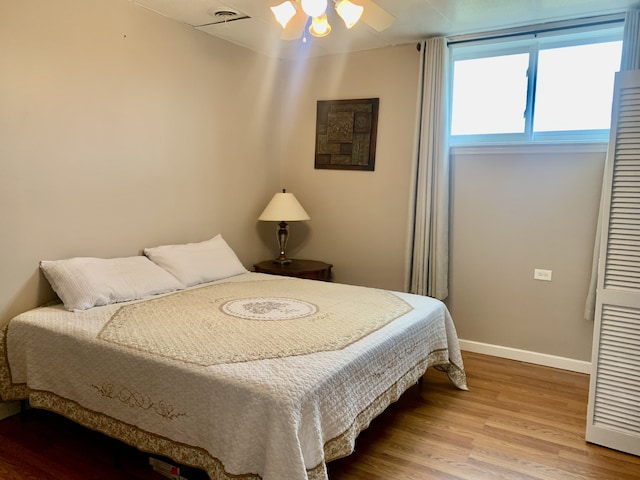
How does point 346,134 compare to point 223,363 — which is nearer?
point 223,363

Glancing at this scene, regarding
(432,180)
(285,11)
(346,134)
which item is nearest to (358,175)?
(346,134)

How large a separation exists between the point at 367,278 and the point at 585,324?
1739 millimetres

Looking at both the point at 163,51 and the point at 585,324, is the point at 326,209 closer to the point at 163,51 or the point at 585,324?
the point at 163,51

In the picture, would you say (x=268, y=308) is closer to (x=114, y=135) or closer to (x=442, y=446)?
(x=442, y=446)

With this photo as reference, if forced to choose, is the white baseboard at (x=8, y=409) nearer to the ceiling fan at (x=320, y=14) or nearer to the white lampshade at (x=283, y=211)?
the white lampshade at (x=283, y=211)

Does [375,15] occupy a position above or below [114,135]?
above

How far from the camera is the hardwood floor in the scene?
7.19ft

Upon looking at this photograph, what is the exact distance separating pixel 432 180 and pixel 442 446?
79.6 inches

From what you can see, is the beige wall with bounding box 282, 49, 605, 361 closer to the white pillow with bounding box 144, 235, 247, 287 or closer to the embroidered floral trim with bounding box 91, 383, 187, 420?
the white pillow with bounding box 144, 235, 247, 287

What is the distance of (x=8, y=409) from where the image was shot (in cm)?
264

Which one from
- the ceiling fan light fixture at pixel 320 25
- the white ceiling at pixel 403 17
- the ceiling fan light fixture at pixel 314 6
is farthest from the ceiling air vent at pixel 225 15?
the ceiling fan light fixture at pixel 314 6

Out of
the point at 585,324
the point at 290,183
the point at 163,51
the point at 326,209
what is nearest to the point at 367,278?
the point at 326,209

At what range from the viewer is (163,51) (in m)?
3.32

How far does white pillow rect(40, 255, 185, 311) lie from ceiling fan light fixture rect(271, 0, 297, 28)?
1.74m
